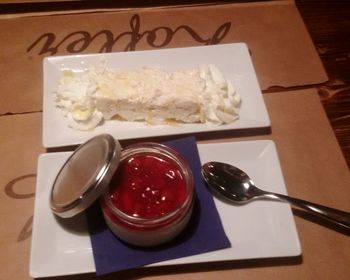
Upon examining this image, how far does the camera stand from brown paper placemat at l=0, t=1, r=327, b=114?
52.6 inches

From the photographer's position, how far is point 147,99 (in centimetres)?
114

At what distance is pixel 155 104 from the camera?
45.3 inches

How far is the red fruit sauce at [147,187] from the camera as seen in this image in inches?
35.0

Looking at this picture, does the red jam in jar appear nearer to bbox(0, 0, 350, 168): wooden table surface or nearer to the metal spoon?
the metal spoon

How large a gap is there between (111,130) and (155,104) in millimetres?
139

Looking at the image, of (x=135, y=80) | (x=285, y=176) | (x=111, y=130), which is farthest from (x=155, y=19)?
(x=285, y=176)

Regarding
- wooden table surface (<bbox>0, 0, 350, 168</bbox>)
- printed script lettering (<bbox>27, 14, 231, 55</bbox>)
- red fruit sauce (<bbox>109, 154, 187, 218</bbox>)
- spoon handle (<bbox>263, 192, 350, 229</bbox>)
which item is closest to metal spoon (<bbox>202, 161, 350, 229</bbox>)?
spoon handle (<bbox>263, 192, 350, 229</bbox>)

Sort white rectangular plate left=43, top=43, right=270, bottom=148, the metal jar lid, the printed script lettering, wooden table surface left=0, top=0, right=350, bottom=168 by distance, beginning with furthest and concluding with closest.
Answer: the printed script lettering
wooden table surface left=0, top=0, right=350, bottom=168
white rectangular plate left=43, top=43, right=270, bottom=148
the metal jar lid

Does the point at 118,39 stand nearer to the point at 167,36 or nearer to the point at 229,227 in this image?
the point at 167,36

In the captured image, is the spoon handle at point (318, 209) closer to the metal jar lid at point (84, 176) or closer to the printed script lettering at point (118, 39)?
the metal jar lid at point (84, 176)

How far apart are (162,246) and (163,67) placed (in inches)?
23.7

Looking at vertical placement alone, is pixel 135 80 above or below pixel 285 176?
above

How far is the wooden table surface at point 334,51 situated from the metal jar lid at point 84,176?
2.15 ft

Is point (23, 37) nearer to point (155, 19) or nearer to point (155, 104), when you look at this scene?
point (155, 19)
